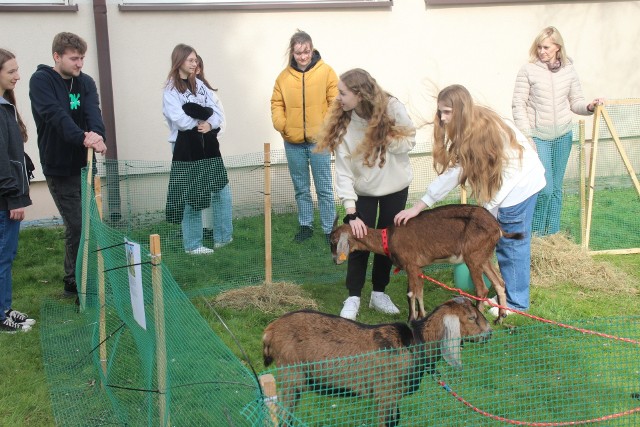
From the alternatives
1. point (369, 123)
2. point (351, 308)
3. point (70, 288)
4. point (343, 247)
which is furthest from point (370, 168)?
point (70, 288)

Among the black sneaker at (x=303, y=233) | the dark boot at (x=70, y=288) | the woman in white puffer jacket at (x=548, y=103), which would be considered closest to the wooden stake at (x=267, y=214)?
the black sneaker at (x=303, y=233)

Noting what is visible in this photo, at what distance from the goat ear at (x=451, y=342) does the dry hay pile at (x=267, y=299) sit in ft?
8.28

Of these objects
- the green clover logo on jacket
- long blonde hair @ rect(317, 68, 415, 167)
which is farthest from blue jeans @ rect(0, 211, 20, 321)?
long blonde hair @ rect(317, 68, 415, 167)

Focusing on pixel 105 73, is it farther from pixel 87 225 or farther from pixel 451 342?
pixel 451 342

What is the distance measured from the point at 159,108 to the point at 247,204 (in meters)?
2.17

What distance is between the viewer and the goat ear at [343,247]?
6.14 m

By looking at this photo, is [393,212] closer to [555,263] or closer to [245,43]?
[555,263]

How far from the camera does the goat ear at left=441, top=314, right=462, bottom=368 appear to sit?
4.33m

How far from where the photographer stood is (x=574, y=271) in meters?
7.51

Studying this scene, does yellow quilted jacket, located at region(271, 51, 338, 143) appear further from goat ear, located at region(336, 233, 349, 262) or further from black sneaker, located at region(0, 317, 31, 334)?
black sneaker, located at region(0, 317, 31, 334)

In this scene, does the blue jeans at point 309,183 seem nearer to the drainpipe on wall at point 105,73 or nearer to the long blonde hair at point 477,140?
the drainpipe on wall at point 105,73

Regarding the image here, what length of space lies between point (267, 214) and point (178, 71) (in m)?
1.80

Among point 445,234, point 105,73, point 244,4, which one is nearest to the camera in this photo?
point 445,234

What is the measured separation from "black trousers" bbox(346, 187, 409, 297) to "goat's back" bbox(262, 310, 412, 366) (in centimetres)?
203
